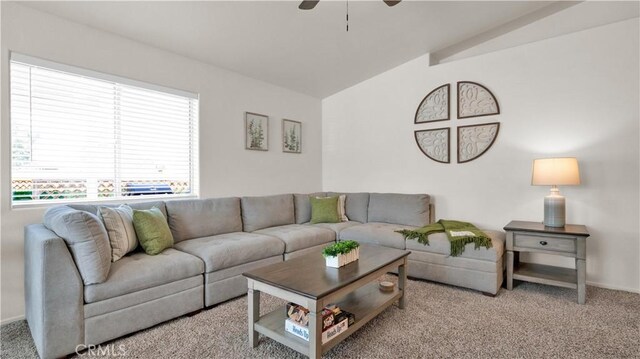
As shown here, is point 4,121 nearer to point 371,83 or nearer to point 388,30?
point 388,30

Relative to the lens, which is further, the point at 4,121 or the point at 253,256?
the point at 253,256

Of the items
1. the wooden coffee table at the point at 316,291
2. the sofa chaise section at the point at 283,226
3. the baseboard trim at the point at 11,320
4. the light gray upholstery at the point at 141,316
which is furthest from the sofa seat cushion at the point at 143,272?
the sofa chaise section at the point at 283,226

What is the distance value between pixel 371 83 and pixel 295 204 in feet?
6.91

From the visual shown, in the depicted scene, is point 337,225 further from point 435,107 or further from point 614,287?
point 614,287

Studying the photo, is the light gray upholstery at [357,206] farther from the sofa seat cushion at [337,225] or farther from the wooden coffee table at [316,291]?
the wooden coffee table at [316,291]

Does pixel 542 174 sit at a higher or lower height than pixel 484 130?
lower

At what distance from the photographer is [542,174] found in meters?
2.92

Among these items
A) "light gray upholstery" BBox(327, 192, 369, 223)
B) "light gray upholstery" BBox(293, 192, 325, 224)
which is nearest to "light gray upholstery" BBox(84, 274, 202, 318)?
"light gray upholstery" BBox(293, 192, 325, 224)

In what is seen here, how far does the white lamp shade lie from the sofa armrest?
3754mm

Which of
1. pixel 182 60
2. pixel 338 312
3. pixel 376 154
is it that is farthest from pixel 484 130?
pixel 182 60

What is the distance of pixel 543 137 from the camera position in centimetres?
334

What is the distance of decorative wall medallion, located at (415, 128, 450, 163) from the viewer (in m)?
3.96

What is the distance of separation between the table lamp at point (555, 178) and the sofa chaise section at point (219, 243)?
2583 mm

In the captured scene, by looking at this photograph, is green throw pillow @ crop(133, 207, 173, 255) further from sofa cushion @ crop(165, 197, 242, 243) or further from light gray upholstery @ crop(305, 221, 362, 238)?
light gray upholstery @ crop(305, 221, 362, 238)
